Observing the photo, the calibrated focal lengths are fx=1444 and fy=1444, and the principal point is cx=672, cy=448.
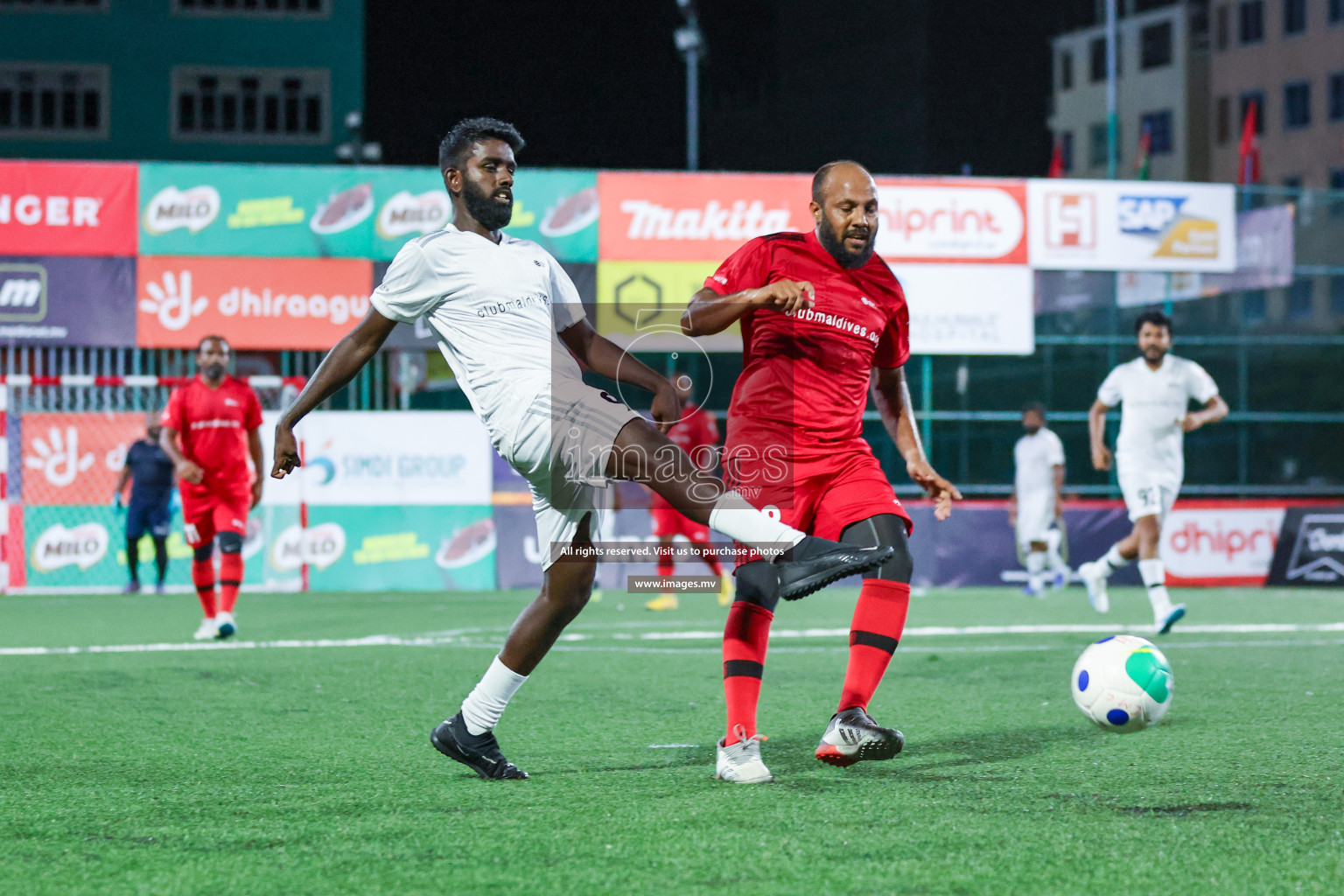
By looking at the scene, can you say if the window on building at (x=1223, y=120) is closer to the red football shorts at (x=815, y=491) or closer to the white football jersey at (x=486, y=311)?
the red football shorts at (x=815, y=491)

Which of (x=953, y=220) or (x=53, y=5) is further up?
(x=53, y=5)

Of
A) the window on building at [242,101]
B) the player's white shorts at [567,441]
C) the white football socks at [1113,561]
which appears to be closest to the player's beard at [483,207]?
the player's white shorts at [567,441]

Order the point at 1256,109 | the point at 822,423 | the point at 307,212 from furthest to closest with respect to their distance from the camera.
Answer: the point at 1256,109 < the point at 307,212 < the point at 822,423

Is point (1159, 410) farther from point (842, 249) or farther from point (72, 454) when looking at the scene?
point (72, 454)

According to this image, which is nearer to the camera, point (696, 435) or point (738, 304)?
point (738, 304)

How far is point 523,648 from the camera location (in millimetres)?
4613

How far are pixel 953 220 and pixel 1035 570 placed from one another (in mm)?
4289

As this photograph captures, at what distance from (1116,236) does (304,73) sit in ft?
68.1

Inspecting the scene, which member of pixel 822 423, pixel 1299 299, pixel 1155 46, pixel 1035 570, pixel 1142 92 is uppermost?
pixel 1155 46

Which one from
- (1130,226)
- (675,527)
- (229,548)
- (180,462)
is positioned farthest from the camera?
(1130,226)

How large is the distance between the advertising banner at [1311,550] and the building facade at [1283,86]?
146 ft

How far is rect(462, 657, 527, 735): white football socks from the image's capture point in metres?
4.57

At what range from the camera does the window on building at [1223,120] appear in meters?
63.1

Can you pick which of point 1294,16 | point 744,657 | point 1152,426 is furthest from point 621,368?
point 1294,16
